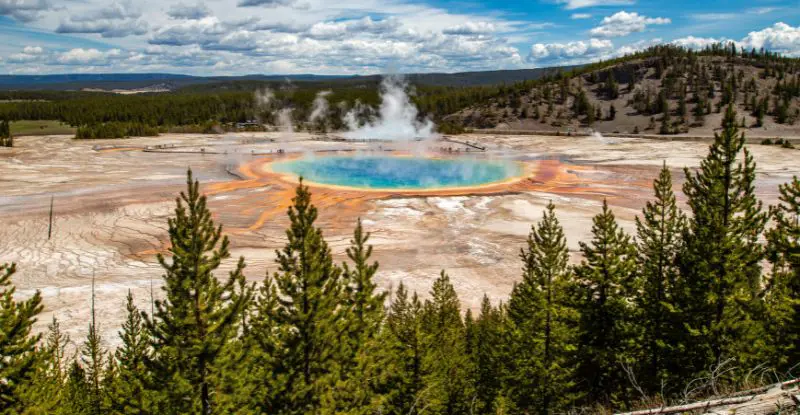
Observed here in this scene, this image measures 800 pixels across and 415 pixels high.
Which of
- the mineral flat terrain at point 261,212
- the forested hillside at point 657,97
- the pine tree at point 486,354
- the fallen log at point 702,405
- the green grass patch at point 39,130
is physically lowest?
the pine tree at point 486,354

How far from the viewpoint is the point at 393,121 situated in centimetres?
11988

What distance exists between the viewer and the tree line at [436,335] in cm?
1172

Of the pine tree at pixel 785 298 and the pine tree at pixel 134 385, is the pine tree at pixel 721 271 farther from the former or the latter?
the pine tree at pixel 134 385

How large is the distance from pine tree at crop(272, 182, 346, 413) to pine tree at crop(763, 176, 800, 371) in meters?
11.2

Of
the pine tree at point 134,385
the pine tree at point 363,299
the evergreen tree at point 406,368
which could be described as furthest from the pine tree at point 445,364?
the pine tree at point 134,385

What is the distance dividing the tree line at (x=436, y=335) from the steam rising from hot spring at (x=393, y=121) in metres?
85.0

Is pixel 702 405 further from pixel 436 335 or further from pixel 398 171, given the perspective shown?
pixel 398 171

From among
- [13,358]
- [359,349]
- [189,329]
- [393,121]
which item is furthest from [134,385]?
[393,121]

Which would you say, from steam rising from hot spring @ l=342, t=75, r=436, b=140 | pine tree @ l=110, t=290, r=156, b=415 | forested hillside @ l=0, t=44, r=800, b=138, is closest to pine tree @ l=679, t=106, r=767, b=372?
pine tree @ l=110, t=290, r=156, b=415

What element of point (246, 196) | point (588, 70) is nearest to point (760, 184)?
point (246, 196)

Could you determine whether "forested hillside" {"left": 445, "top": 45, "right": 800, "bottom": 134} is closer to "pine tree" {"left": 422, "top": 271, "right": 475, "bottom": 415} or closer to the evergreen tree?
"pine tree" {"left": 422, "top": 271, "right": 475, "bottom": 415}

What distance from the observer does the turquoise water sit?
55.4 metres

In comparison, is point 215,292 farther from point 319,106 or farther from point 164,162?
point 319,106

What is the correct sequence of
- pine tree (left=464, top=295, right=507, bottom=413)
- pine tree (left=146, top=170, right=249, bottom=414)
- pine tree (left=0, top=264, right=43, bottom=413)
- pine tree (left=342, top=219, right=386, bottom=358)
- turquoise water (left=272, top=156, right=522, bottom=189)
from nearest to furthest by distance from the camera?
pine tree (left=0, top=264, right=43, bottom=413) < pine tree (left=146, top=170, right=249, bottom=414) < pine tree (left=342, top=219, right=386, bottom=358) < pine tree (left=464, top=295, right=507, bottom=413) < turquoise water (left=272, top=156, right=522, bottom=189)
